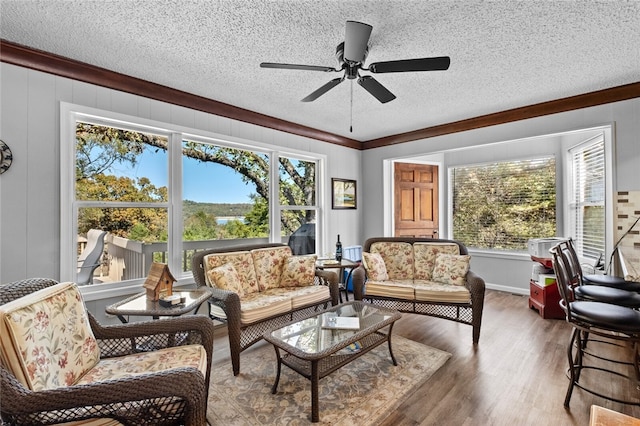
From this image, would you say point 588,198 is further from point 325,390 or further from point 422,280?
point 325,390

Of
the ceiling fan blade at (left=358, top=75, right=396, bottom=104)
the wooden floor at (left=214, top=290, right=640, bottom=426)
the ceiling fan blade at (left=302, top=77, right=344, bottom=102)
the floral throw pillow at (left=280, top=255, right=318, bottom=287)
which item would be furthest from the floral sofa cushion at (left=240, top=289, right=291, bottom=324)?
the ceiling fan blade at (left=358, top=75, right=396, bottom=104)

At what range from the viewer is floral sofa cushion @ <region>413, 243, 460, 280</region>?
3588 millimetres

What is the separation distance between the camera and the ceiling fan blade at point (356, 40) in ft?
5.75

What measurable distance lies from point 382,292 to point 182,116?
2.96m

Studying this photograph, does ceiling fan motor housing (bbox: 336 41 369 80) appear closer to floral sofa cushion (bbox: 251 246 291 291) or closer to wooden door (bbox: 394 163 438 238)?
floral sofa cushion (bbox: 251 246 291 291)

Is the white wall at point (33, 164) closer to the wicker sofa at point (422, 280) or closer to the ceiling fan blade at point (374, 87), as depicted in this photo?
the ceiling fan blade at point (374, 87)

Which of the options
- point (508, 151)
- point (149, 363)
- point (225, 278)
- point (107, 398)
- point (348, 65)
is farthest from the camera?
point (508, 151)

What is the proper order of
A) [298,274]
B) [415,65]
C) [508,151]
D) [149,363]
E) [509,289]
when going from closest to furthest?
1. [149,363]
2. [415,65]
3. [298,274]
4. [509,289]
5. [508,151]

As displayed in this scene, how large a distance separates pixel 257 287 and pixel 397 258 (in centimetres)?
177

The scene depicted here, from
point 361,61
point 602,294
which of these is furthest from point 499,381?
point 361,61

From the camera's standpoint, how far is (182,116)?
3.30 metres

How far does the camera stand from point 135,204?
9.91ft

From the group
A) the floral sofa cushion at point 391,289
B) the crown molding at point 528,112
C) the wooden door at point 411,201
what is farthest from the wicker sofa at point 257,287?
the crown molding at point 528,112

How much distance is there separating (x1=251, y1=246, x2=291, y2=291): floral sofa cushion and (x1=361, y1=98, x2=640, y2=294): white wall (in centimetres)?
240
